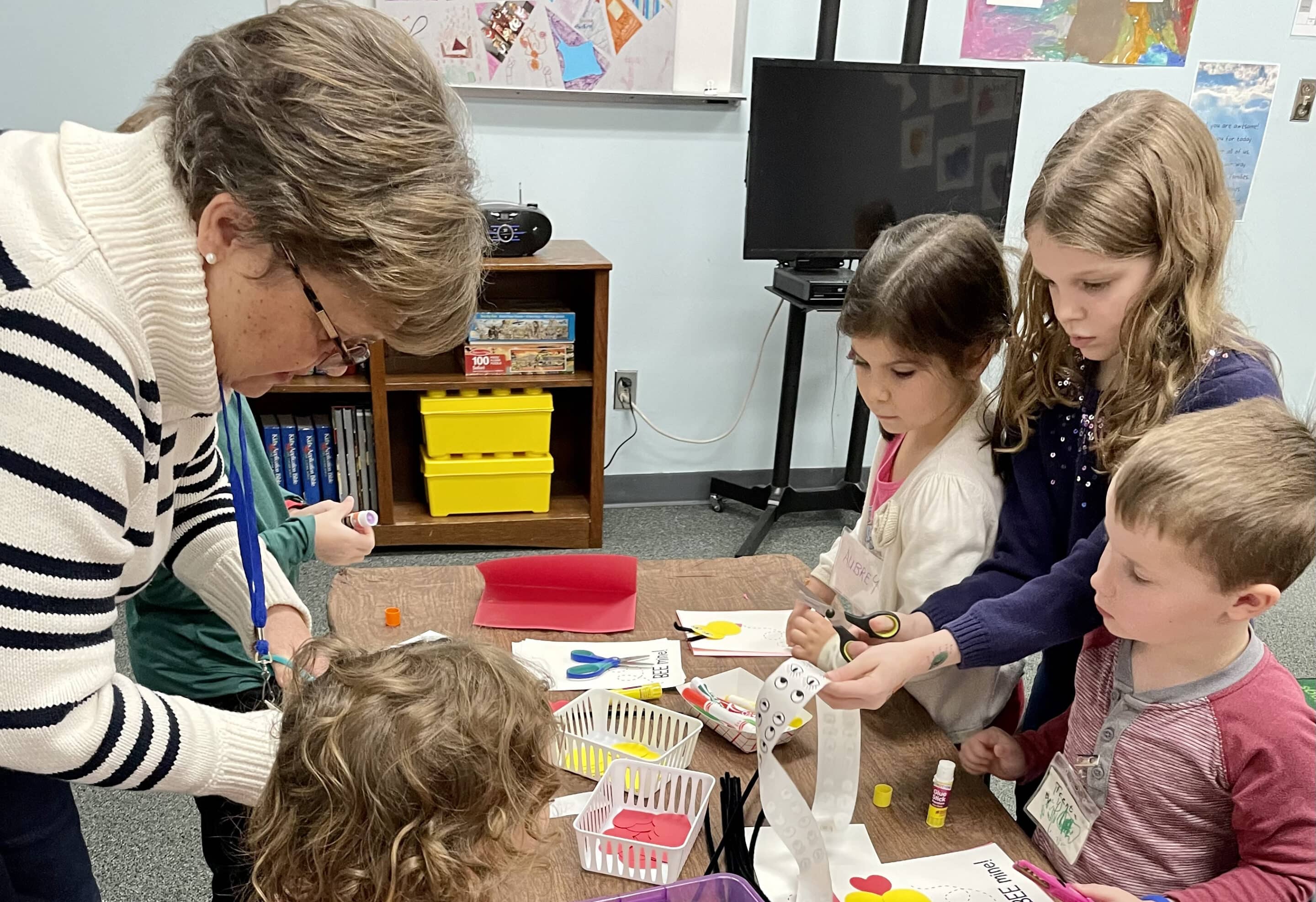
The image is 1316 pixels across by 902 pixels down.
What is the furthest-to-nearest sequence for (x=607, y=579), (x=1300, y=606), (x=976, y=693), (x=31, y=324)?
(x=1300, y=606) < (x=607, y=579) < (x=976, y=693) < (x=31, y=324)

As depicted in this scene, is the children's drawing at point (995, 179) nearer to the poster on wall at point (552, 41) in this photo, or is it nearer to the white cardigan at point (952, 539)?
the poster on wall at point (552, 41)

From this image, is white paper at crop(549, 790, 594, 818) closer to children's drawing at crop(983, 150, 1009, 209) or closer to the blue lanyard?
the blue lanyard

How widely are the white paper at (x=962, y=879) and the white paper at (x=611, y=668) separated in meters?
0.39

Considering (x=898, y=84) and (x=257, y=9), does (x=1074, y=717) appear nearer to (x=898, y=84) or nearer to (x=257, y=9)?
(x=898, y=84)

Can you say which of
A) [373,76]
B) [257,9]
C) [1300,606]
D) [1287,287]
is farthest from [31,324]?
[1287,287]

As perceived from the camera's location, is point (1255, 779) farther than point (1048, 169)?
No

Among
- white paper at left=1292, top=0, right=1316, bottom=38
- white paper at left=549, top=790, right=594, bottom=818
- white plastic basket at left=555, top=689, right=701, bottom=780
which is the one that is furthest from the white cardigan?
white paper at left=1292, top=0, right=1316, bottom=38

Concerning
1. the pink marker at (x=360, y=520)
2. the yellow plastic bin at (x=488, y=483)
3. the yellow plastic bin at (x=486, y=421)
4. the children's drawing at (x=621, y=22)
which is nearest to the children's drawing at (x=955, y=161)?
the children's drawing at (x=621, y=22)

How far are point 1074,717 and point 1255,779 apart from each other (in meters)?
0.22

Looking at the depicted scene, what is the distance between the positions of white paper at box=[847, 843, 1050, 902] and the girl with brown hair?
25 cm

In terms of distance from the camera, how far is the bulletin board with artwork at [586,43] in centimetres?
288

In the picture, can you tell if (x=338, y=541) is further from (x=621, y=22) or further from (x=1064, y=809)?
(x=621, y=22)

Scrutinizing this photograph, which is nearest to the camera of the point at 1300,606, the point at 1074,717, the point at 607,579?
the point at 1074,717

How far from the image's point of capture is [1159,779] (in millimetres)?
957
